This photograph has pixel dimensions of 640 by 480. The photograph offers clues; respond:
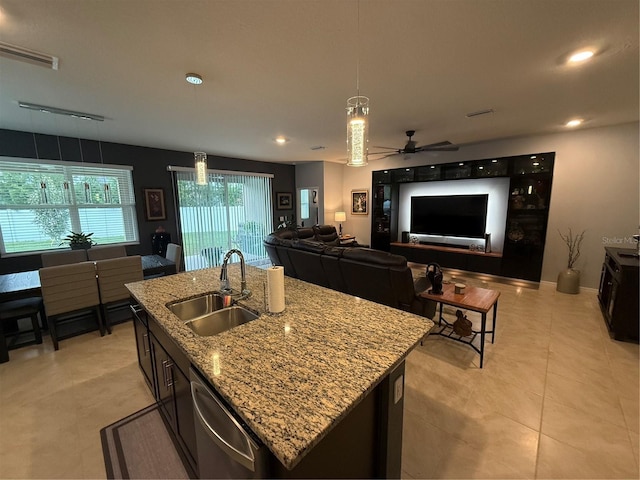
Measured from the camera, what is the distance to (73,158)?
4.09 metres

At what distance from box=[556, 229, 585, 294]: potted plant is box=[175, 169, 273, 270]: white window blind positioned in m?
5.96

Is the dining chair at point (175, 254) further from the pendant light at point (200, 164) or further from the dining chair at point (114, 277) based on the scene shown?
the pendant light at point (200, 164)

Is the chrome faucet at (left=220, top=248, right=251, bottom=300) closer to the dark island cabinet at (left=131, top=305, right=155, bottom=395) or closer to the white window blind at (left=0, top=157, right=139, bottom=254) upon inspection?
the dark island cabinet at (left=131, top=305, right=155, bottom=395)

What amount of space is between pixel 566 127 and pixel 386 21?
3.96 metres

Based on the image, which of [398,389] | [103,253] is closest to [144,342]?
[398,389]

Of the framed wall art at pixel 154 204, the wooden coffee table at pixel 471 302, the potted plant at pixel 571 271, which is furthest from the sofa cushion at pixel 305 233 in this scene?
the potted plant at pixel 571 271

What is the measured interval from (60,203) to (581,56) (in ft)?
21.2

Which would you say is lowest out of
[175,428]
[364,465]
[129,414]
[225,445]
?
[129,414]

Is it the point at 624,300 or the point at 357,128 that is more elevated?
the point at 357,128

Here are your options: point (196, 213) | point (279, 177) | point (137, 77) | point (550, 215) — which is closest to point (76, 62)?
point (137, 77)

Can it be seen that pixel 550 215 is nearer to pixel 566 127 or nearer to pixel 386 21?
pixel 566 127

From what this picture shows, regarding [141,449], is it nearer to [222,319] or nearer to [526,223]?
[222,319]

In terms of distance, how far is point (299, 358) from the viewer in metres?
1.08

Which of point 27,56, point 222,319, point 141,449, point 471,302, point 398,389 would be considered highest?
point 27,56
